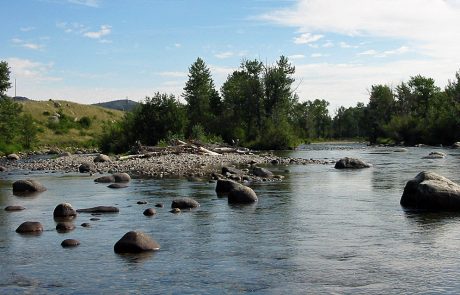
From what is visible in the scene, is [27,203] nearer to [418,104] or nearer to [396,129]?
[396,129]

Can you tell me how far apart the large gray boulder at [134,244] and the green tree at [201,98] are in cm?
7519

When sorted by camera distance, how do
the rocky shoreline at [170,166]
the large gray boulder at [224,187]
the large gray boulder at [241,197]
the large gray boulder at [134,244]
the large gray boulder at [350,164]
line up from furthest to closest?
the large gray boulder at [350,164], the rocky shoreline at [170,166], the large gray boulder at [224,187], the large gray boulder at [241,197], the large gray boulder at [134,244]

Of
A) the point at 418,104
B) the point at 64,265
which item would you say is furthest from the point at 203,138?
the point at 418,104

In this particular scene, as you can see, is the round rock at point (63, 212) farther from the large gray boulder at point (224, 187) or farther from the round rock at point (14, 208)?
the large gray boulder at point (224, 187)

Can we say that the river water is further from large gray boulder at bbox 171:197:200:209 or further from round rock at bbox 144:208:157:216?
large gray boulder at bbox 171:197:200:209

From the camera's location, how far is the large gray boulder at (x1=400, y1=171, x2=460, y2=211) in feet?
62.6

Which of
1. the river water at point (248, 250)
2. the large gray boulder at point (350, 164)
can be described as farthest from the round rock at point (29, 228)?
the large gray boulder at point (350, 164)

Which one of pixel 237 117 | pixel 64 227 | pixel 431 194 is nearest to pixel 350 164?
pixel 431 194

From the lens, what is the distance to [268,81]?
282 ft

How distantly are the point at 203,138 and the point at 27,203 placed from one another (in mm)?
45781

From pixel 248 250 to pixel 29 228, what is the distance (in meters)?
7.00

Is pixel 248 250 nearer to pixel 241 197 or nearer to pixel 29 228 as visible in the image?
pixel 29 228

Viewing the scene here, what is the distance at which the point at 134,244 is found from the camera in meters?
13.6

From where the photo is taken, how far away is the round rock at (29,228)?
16359 mm
